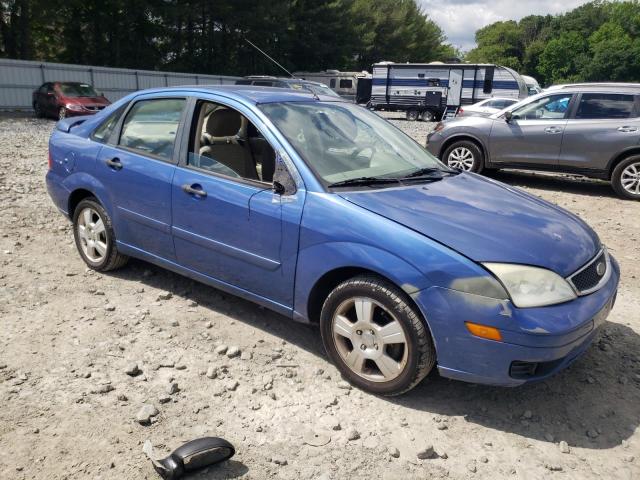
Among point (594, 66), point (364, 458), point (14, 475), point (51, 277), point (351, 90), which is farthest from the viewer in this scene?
point (594, 66)

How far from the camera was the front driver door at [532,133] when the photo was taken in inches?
350

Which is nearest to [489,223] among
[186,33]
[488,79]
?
[488,79]

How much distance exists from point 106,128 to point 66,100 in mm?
17040

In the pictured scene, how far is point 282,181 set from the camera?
3.34m

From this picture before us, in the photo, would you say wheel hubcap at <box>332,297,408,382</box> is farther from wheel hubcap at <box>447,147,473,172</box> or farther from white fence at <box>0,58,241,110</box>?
white fence at <box>0,58,241,110</box>

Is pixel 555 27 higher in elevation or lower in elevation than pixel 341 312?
higher

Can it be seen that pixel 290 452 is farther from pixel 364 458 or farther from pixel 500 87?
pixel 500 87

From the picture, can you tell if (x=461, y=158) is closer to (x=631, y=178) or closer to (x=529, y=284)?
(x=631, y=178)

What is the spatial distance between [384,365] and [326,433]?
1.62 ft

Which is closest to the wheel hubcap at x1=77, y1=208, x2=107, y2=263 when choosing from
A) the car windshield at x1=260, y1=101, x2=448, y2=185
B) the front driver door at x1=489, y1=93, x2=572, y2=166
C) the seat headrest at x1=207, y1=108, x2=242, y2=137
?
the seat headrest at x1=207, y1=108, x2=242, y2=137

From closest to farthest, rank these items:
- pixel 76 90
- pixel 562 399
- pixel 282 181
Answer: pixel 562 399, pixel 282 181, pixel 76 90

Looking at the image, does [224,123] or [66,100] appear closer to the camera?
[224,123]

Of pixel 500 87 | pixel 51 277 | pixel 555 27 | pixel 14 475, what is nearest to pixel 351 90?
pixel 500 87

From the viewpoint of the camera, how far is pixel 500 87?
28094 mm
